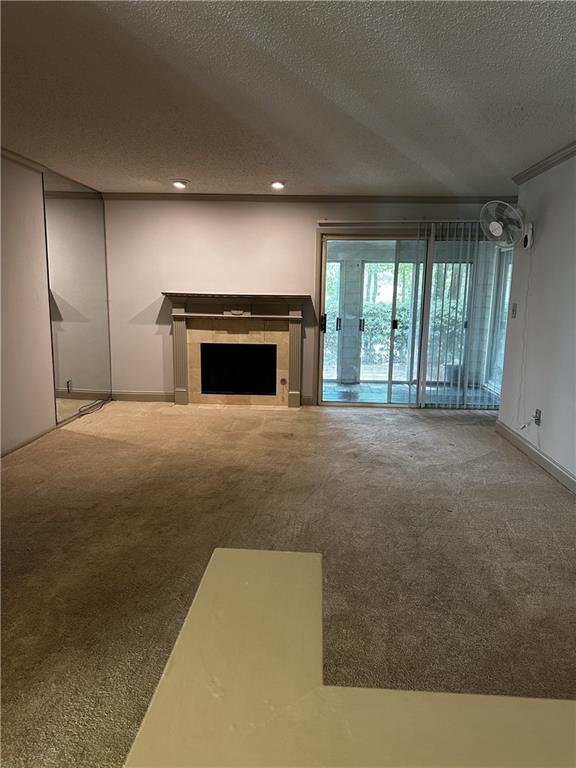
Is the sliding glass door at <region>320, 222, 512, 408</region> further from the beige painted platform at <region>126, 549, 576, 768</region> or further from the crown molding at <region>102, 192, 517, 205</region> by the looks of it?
the beige painted platform at <region>126, 549, 576, 768</region>

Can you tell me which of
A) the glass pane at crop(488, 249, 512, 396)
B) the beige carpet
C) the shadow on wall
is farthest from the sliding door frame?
the shadow on wall

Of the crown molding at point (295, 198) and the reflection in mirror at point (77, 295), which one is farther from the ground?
the crown molding at point (295, 198)

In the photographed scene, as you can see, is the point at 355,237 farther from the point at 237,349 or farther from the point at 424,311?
the point at 237,349

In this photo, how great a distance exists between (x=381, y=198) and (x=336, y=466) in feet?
10.6

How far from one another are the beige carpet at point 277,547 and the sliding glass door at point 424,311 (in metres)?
1.32

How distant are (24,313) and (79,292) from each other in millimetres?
1073

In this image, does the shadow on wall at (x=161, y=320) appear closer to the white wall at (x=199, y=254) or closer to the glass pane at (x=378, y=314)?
the white wall at (x=199, y=254)

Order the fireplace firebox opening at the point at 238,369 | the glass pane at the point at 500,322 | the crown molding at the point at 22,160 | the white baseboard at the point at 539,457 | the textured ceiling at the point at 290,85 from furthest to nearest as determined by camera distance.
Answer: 1. the fireplace firebox opening at the point at 238,369
2. the glass pane at the point at 500,322
3. the crown molding at the point at 22,160
4. the white baseboard at the point at 539,457
5. the textured ceiling at the point at 290,85

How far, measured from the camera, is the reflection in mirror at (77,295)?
14.9ft

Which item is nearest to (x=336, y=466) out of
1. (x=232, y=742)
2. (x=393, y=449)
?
(x=393, y=449)

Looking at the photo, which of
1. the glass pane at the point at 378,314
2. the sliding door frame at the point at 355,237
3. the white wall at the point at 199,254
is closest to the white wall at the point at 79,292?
the white wall at the point at 199,254

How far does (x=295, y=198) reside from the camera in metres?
5.39

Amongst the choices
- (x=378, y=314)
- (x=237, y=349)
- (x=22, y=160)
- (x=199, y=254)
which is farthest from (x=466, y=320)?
(x=22, y=160)

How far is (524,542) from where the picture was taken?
8.60 ft
